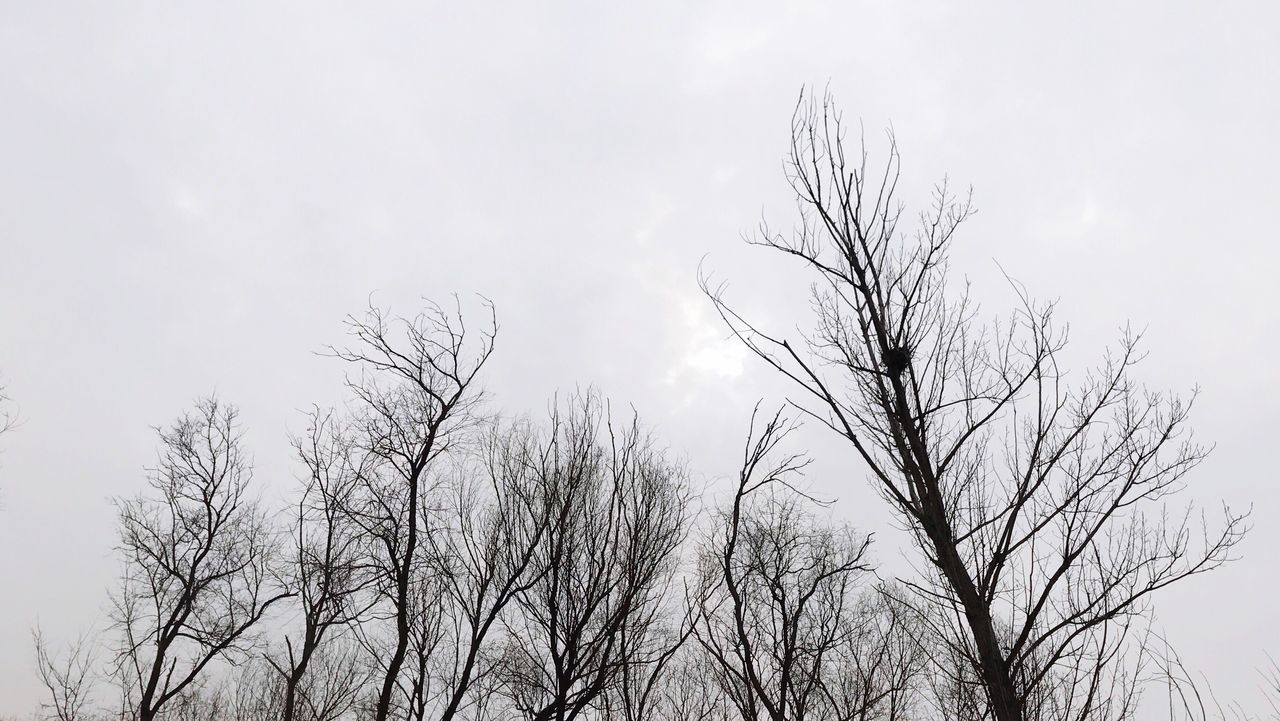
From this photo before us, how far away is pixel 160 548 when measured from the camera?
18.2 meters

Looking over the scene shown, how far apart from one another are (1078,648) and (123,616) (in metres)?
21.1

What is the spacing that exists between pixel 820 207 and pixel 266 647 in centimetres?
2055

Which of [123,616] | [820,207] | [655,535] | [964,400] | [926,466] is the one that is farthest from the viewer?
[123,616]

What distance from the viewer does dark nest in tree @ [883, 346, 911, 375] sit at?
398 centimetres

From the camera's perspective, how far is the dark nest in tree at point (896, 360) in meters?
3.98

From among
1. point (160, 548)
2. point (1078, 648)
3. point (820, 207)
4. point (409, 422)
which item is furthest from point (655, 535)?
point (160, 548)

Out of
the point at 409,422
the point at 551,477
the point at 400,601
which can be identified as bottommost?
the point at 400,601

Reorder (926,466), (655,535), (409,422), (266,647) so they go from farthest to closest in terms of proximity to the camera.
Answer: (266,647) → (409,422) → (655,535) → (926,466)

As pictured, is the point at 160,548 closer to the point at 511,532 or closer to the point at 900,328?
the point at 511,532

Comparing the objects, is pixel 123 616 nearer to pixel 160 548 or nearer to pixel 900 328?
pixel 160 548

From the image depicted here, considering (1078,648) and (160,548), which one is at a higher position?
(160,548)

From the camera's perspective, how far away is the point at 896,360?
4.00 m

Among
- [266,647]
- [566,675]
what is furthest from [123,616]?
[566,675]

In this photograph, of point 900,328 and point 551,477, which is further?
point 551,477
